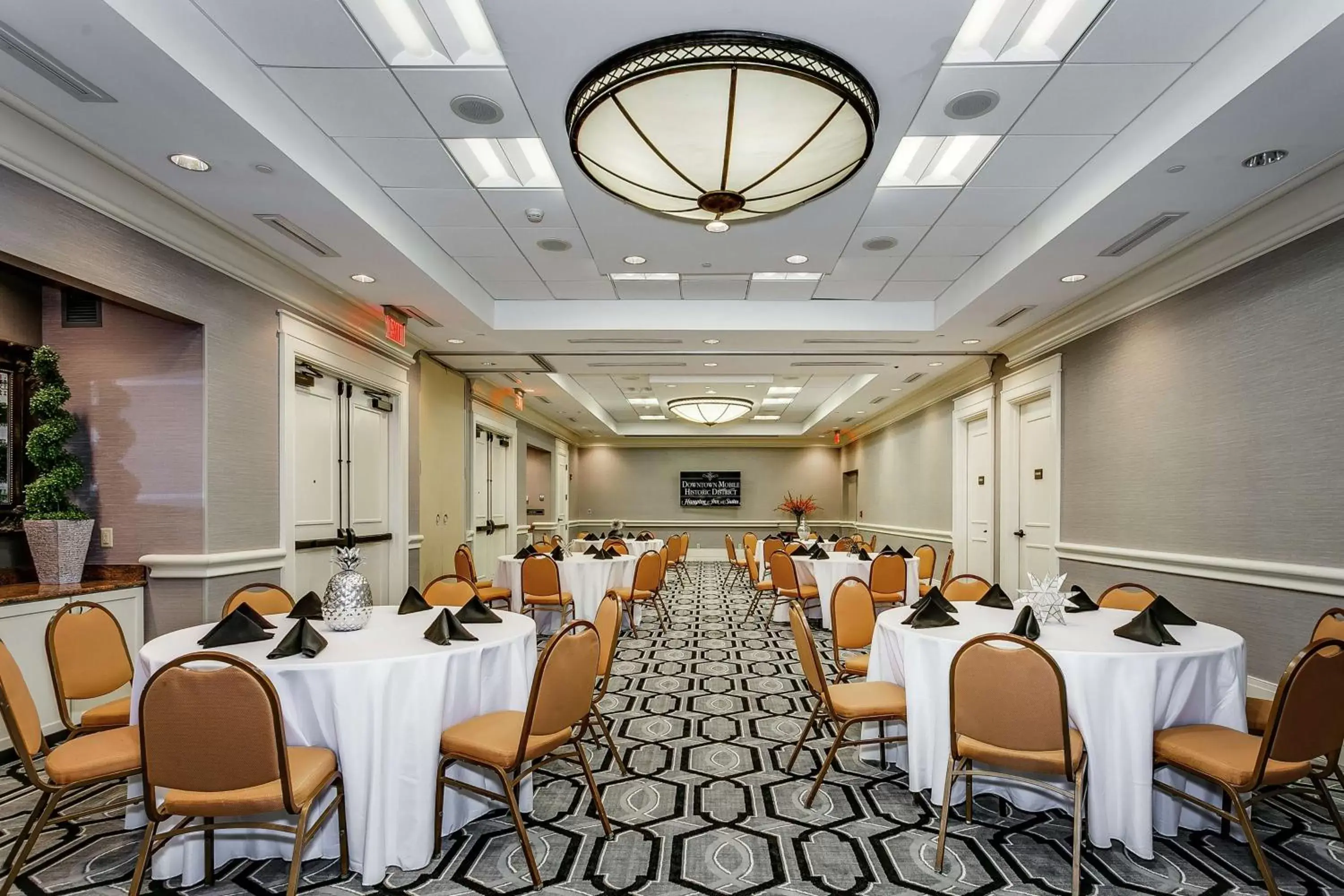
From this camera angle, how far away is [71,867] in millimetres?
2693

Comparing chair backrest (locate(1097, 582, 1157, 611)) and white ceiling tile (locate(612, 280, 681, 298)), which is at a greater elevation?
white ceiling tile (locate(612, 280, 681, 298))

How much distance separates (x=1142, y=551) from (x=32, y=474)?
778cm

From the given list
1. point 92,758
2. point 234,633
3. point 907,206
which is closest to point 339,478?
point 234,633

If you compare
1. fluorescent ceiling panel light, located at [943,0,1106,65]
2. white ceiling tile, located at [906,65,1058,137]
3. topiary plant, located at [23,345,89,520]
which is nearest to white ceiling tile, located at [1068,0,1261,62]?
fluorescent ceiling panel light, located at [943,0,1106,65]

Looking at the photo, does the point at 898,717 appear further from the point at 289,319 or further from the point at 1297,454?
the point at 289,319

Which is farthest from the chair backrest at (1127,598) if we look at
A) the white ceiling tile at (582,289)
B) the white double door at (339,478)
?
the white double door at (339,478)

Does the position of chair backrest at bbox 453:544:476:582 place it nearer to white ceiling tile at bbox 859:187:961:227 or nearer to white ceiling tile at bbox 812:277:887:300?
white ceiling tile at bbox 812:277:887:300

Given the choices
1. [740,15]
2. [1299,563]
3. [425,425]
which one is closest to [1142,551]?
[1299,563]

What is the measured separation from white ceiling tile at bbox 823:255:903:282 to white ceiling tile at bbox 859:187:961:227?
0.74 meters

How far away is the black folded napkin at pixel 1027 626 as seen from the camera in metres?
3.09

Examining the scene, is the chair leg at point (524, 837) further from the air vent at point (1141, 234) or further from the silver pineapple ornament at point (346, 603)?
the air vent at point (1141, 234)

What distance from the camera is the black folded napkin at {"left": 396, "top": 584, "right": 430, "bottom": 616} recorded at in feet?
12.5

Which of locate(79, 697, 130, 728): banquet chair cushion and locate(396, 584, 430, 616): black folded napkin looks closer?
locate(79, 697, 130, 728): banquet chair cushion

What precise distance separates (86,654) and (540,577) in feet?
13.0
